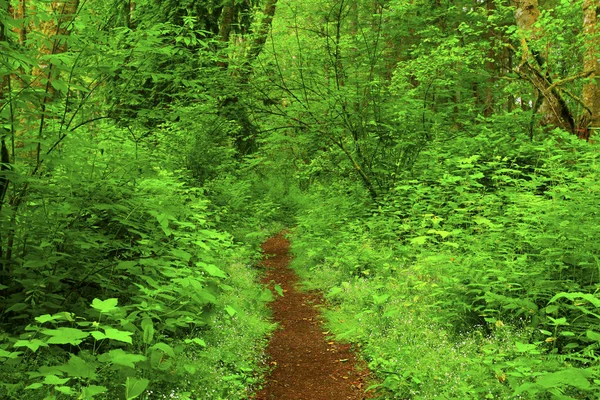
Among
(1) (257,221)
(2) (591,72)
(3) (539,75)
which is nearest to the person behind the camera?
(2) (591,72)

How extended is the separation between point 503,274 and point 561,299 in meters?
0.72

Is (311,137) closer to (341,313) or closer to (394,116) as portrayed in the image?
(394,116)

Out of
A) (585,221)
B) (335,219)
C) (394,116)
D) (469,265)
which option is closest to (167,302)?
(469,265)

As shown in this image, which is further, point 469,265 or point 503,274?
point 469,265

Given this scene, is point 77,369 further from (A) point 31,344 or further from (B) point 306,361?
(B) point 306,361

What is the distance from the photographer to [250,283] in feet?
29.3

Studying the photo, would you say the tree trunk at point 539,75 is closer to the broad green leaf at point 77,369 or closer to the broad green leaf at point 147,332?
the broad green leaf at point 147,332

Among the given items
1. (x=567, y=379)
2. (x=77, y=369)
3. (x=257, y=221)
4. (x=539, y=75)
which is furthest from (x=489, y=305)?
(x=257, y=221)

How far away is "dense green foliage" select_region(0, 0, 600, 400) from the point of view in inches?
165

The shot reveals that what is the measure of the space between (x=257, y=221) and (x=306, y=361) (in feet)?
27.2

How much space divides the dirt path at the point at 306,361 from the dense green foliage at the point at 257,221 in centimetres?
28

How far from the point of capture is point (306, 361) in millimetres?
6117

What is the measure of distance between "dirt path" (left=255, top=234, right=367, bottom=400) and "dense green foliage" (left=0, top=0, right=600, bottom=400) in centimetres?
28

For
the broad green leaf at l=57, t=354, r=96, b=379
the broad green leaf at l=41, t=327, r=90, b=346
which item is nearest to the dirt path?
the broad green leaf at l=57, t=354, r=96, b=379
